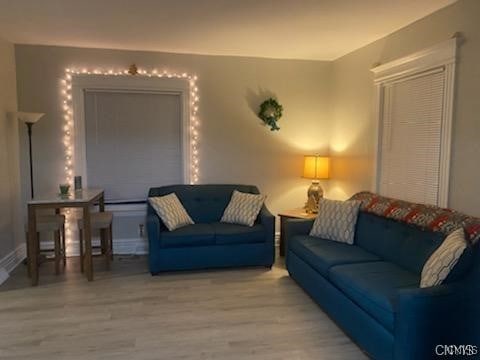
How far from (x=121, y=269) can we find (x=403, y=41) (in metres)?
3.66

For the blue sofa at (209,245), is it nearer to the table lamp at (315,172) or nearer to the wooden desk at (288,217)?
the wooden desk at (288,217)

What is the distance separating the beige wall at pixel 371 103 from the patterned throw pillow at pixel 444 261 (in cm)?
62

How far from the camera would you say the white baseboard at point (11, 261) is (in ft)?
12.4

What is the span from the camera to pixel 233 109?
4.84 m

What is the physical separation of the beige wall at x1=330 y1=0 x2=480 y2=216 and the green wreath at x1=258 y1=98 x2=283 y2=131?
77 centimetres

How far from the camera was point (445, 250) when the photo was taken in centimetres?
227

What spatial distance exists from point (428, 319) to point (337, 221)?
5.24 ft

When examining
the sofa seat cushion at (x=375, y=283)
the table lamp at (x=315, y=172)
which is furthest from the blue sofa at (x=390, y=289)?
the table lamp at (x=315, y=172)

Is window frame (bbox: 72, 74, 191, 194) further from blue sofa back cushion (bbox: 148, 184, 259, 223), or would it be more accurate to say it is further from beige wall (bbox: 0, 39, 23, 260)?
beige wall (bbox: 0, 39, 23, 260)

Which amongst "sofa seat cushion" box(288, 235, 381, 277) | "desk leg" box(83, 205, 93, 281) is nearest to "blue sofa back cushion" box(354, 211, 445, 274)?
"sofa seat cushion" box(288, 235, 381, 277)

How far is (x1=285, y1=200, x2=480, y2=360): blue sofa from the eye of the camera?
2068 millimetres

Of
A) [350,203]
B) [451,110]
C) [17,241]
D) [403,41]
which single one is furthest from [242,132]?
[17,241]

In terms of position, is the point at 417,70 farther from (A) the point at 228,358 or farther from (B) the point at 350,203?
(A) the point at 228,358

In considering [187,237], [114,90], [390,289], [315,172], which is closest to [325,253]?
[390,289]
